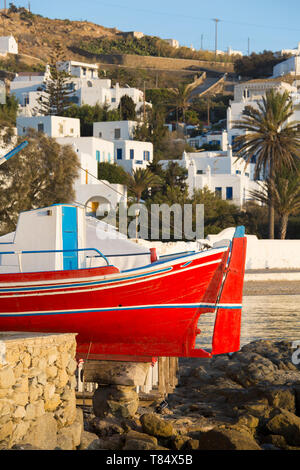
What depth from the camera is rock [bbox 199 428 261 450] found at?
8.59 meters

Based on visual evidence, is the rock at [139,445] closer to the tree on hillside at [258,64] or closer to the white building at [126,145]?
the white building at [126,145]

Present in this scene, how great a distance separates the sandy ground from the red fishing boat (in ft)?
52.9

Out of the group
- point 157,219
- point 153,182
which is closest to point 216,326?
point 157,219

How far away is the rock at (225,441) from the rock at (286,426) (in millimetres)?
1391

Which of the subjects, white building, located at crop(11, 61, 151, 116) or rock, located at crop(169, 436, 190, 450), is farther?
white building, located at crop(11, 61, 151, 116)

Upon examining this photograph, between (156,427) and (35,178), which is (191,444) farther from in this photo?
(35,178)

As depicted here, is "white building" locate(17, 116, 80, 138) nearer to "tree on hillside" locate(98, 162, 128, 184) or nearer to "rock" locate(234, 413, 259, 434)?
"tree on hillside" locate(98, 162, 128, 184)

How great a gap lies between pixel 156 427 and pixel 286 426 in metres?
2.11

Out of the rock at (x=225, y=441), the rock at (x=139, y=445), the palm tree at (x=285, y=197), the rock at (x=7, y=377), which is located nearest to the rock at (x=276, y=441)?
the rock at (x=225, y=441)

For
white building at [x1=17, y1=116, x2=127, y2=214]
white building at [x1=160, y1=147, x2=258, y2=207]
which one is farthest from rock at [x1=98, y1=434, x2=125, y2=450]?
white building at [x1=160, y1=147, x2=258, y2=207]

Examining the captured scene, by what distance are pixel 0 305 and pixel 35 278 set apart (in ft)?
3.18

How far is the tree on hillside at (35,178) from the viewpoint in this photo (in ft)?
94.2

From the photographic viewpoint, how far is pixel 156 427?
9844 mm

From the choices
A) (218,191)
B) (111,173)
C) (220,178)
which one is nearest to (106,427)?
(111,173)
